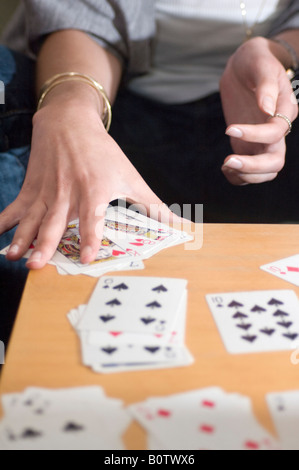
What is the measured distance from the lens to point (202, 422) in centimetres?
46

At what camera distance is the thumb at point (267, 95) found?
1018 millimetres

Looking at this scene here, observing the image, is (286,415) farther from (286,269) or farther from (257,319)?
(286,269)

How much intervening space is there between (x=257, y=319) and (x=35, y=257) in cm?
40

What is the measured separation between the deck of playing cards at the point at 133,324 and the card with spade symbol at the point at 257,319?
6cm

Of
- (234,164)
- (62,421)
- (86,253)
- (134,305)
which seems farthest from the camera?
(234,164)

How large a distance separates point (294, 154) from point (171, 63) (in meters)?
0.55

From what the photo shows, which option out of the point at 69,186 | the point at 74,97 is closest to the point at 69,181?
the point at 69,186

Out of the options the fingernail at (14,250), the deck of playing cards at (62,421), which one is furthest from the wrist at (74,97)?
the deck of playing cards at (62,421)

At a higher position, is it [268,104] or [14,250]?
[268,104]

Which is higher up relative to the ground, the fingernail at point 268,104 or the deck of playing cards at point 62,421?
the fingernail at point 268,104

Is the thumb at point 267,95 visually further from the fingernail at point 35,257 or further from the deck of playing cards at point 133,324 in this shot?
the fingernail at point 35,257

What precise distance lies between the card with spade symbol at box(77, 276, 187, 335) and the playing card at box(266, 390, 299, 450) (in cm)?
17

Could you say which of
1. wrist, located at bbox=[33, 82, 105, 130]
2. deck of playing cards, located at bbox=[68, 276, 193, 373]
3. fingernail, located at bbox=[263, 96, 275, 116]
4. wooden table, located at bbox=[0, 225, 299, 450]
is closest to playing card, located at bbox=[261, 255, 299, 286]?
wooden table, located at bbox=[0, 225, 299, 450]
